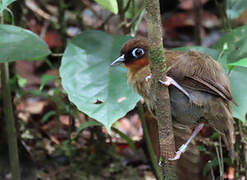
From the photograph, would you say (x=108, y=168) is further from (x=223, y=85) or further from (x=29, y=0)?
(x=29, y=0)

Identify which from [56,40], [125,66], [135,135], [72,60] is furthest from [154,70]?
[56,40]

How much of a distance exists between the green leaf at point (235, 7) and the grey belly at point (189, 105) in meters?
1.23

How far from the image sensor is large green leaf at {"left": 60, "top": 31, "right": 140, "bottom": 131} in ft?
8.85

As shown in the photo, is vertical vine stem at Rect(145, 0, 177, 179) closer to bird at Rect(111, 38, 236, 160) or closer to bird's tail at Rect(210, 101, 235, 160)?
bird at Rect(111, 38, 236, 160)

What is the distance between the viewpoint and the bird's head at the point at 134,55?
9.66ft

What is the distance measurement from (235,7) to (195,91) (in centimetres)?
134

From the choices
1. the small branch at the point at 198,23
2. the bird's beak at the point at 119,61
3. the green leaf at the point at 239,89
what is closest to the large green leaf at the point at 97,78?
the bird's beak at the point at 119,61

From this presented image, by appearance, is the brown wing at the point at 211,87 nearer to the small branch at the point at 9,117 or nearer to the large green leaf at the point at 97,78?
the large green leaf at the point at 97,78

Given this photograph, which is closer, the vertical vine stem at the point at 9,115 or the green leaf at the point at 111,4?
the green leaf at the point at 111,4

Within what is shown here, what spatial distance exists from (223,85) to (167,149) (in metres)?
0.49

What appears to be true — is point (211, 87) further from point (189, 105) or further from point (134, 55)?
point (134, 55)

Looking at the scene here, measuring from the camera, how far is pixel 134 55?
9.64 feet

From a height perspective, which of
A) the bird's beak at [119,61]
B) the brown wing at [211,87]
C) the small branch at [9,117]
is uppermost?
the bird's beak at [119,61]

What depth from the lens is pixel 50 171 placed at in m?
4.40
